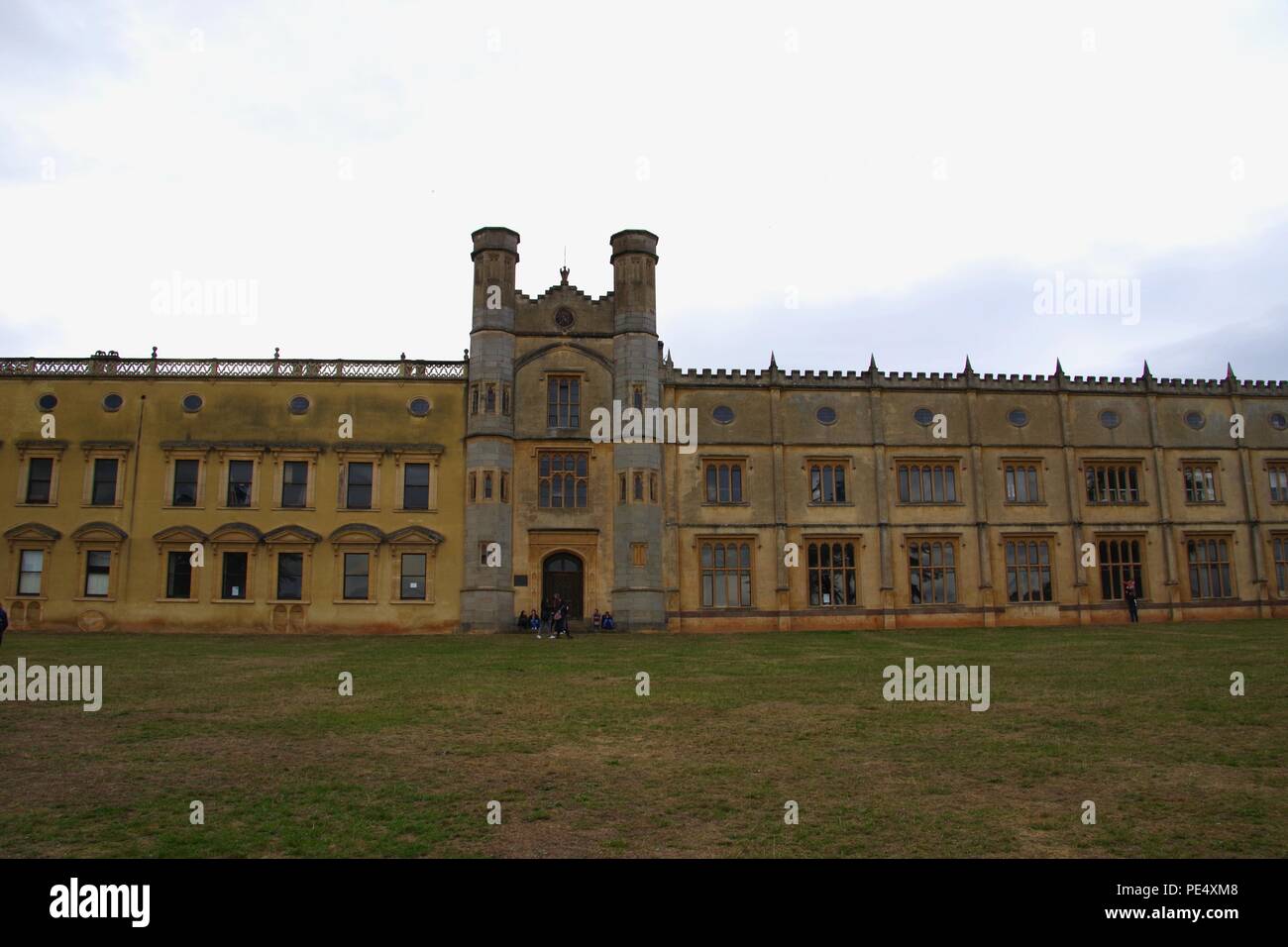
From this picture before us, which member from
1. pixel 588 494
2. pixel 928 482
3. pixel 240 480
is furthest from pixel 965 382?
pixel 240 480

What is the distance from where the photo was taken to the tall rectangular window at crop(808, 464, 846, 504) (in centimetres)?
4134

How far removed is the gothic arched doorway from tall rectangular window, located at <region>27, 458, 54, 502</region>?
2115 cm

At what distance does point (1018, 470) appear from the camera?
1679 inches

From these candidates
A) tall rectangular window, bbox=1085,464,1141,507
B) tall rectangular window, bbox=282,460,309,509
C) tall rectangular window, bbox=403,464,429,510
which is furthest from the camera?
tall rectangular window, bbox=1085,464,1141,507

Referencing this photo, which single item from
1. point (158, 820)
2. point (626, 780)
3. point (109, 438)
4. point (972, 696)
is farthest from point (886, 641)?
point (109, 438)

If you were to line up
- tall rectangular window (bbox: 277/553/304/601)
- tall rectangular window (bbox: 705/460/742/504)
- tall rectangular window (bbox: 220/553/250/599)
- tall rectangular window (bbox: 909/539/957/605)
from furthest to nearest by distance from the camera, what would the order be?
1. tall rectangular window (bbox: 909/539/957/605)
2. tall rectangular window (bbox: 705/460/742/504)
3. tall rectangular window (bbox: 277/553/304/601)
4. tall rectangular window (bbox: 220/553/250/599)

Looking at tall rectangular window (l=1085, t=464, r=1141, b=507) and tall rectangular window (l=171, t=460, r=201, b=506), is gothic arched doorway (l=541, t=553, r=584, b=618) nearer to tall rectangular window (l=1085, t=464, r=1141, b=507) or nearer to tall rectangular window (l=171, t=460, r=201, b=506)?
tall rectangular window (l=171, t=460, r=201, b=506)

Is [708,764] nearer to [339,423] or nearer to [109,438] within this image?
[339,423]

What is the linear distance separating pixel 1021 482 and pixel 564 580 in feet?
71.1

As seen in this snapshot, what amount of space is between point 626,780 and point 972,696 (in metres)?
8.97

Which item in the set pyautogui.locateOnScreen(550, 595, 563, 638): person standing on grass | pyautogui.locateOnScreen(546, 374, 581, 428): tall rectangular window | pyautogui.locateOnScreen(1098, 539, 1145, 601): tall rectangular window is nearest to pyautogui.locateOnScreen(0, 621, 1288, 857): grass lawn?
pyautogui.locateOnScreen(550, 595, 563, 638): person standing on grass

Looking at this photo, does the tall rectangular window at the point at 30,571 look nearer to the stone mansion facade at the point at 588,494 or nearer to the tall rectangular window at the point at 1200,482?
the stone mansion facade at the point at 588,494

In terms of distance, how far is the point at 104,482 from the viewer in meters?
38.8

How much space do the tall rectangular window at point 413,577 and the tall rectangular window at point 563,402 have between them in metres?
7.97
